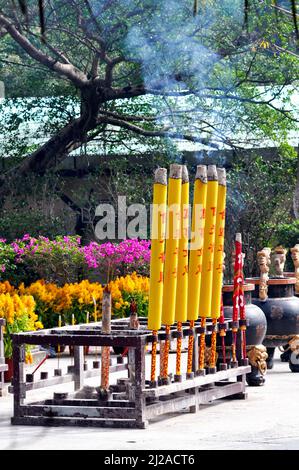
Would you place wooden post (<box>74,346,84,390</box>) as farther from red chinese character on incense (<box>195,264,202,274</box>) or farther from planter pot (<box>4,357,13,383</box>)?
planter pot (<box>4,357,13,383</box>)

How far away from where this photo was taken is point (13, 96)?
18.2 m

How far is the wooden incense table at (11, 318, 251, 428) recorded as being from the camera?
707 cm

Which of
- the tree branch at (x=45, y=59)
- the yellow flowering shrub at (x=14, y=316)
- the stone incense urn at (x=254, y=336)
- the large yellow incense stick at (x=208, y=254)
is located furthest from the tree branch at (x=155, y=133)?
the large yellow incense stick at (x=208, y=254)

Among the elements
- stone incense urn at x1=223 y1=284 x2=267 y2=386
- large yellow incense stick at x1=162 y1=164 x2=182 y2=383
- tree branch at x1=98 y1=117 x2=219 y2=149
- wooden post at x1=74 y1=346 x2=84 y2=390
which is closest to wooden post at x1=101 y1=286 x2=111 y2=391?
large yellow incense stick at x1=162 y1=164 x2=182 y2=383

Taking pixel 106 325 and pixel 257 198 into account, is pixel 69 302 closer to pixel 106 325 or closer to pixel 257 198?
pixel 106 325

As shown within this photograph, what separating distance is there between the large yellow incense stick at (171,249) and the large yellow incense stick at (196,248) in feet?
0.98

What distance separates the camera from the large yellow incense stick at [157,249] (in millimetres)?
7406

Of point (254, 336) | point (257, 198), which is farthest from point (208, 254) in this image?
point (257, 198)

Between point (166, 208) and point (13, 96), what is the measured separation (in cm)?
1107

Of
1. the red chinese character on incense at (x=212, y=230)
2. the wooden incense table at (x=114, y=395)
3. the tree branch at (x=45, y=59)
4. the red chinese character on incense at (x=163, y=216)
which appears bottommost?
the wooden incense table at (x=114, y=395)

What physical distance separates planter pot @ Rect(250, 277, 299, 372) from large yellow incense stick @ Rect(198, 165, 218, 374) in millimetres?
2458

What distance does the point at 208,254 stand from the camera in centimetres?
809

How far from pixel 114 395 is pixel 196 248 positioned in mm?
1164

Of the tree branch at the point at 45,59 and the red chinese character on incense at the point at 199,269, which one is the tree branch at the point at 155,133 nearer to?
the tree branch at the point at 45,59
